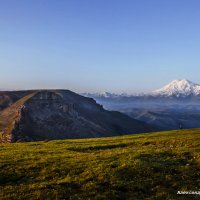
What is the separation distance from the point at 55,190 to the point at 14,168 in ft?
27.4

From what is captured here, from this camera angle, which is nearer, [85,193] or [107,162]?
[85,193]

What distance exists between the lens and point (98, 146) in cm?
4909

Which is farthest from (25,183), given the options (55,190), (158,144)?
(158,144)

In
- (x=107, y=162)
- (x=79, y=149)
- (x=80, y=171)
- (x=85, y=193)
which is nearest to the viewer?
(x=85, y=193)

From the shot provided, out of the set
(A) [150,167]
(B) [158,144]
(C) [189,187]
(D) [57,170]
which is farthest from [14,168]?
(B) [158,144]

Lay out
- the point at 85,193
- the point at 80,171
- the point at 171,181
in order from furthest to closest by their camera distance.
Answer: the point at 80,171, the point at 171,181, the point at 85,193

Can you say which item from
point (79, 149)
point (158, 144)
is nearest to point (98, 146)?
point (79, 149)

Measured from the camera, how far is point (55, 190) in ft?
86.0

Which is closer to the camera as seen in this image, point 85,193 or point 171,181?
point 85,193

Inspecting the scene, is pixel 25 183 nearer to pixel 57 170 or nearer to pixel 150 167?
pixel 57 170

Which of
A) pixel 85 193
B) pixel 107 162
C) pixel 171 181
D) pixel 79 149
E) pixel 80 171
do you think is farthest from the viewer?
pixel 79 149

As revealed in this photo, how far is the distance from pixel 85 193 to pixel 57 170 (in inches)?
266

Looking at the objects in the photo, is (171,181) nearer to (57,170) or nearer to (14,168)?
(57,170)

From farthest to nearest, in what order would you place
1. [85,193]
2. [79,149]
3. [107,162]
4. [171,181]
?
1. [79,149]
2. [107,162]
3. [171,181]
4. [85,193]
